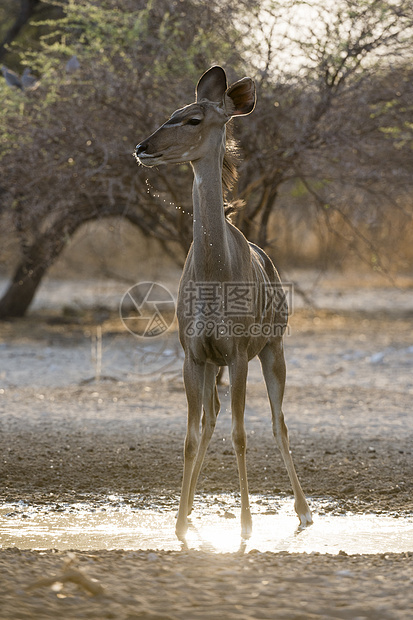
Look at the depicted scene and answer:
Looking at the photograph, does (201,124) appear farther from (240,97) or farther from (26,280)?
(26,280)

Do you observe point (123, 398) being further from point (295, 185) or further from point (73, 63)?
point (295, 185)

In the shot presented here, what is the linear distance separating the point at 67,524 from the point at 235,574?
189cm

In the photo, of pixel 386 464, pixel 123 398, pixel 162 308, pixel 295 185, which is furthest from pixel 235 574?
pixel 162 308

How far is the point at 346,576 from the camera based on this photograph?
14.1ft

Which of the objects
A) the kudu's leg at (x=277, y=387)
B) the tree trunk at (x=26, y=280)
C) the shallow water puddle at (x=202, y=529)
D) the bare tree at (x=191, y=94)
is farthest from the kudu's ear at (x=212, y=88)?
the tree trunk at (x=26, y=280)

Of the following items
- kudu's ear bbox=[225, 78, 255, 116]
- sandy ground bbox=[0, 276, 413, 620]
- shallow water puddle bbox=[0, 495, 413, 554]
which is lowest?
shallow water puddle bbox=[0, 495, 413, 554]

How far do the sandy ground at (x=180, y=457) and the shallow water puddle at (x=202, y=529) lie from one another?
8.2 inches

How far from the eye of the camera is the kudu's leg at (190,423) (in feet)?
18.4

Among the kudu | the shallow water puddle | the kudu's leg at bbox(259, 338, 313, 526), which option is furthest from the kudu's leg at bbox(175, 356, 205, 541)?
the kudu's leg at bbox(259, 338, 313, 526)

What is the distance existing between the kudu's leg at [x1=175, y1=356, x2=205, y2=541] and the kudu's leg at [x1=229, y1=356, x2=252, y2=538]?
0.65 feet

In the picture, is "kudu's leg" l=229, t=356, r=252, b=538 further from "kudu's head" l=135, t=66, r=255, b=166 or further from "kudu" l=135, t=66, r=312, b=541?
"kudu's head" l=135, t=66, r=255, b=166

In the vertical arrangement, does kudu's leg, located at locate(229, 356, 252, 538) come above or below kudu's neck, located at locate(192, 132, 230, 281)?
below

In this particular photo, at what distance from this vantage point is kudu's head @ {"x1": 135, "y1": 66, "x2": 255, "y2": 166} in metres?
5.31

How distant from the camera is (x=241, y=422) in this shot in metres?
5.72
